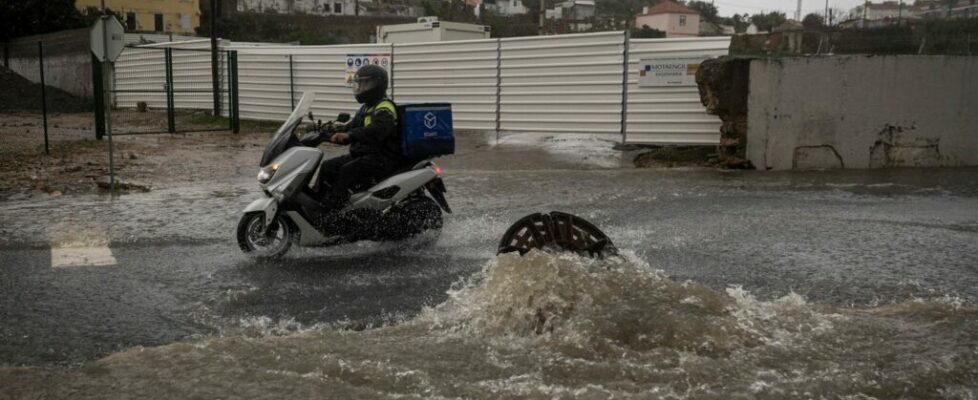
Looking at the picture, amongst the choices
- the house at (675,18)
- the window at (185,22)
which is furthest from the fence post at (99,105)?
the window at (185,22)

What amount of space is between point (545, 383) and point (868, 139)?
32.6 feet

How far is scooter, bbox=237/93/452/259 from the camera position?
7289 mm

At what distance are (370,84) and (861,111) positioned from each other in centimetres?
773

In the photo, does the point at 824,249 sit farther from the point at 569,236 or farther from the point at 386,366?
the point at 386,366

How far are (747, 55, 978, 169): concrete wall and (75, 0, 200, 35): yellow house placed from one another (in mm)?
66845

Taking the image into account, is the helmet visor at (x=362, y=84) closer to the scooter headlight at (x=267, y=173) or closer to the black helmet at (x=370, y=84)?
the black helmet at (x=370, y=84)

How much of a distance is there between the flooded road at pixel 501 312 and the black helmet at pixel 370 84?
128 centimetres

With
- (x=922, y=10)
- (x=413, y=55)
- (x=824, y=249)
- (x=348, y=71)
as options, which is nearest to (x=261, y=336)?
(x=824, y=249)

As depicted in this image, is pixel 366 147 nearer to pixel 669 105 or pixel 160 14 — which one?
pixel 669 105

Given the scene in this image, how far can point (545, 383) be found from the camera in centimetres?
420

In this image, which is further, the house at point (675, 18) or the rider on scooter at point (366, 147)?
the house at point (675, 18)

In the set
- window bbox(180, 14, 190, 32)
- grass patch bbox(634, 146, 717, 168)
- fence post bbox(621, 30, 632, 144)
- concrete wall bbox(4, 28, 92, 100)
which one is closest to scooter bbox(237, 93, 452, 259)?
grass patch bbox(634, 146, 717, 168)

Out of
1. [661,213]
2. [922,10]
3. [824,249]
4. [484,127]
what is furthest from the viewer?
[922,10]

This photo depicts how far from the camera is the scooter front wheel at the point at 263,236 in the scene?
7309 millimetres
